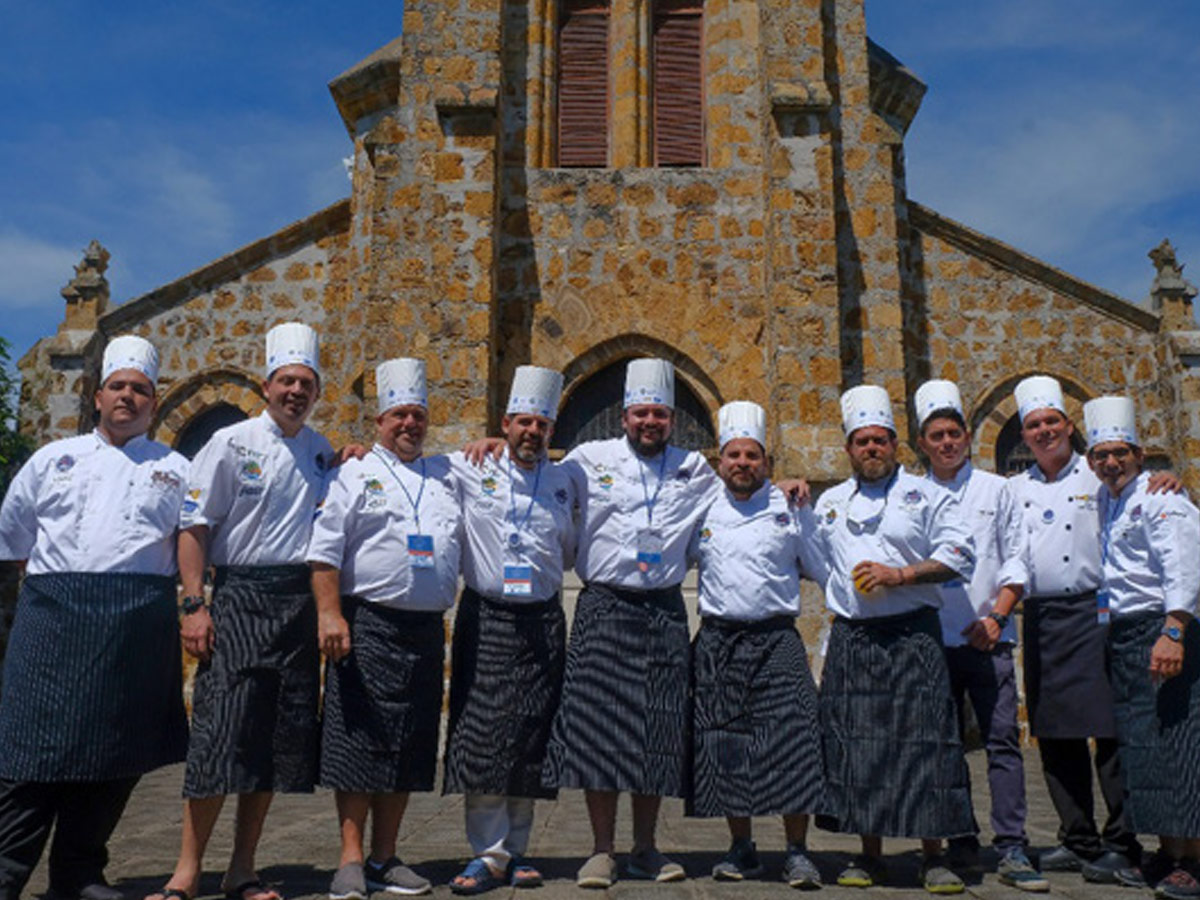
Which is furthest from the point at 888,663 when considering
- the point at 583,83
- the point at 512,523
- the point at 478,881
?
the point at 583,83

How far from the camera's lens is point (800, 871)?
4.60 meters

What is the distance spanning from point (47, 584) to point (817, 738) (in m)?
3.31

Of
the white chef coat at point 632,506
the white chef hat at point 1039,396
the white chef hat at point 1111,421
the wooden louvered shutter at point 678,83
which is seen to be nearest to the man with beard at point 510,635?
the white chef coat at point 632,506

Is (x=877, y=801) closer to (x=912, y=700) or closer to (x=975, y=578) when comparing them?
(x=912, y=700)

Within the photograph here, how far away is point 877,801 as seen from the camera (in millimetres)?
4750

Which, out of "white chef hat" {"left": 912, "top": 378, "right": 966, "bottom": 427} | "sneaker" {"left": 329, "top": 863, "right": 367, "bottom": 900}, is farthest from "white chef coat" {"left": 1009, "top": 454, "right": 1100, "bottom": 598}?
"sneaker" {"left": 329, "top": 863, "right": 367, "bottom": 900}

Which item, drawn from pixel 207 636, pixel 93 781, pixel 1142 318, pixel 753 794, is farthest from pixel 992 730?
pixel 1142 318

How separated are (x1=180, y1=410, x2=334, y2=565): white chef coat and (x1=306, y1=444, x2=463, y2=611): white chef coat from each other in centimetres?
10

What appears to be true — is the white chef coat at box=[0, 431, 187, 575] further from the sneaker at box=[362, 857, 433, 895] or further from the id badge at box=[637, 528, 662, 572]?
the id badge at box=[637, 528, 662, 572]

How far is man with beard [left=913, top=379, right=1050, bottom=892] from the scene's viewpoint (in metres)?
5.25

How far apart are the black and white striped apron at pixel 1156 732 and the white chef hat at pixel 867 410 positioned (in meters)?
1.42

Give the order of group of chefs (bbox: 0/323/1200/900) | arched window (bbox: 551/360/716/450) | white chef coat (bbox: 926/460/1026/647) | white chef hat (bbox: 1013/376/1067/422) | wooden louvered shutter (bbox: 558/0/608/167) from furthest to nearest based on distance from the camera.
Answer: wooden louvered shutter (bbox: 558/0/608/167) < arched window (bbox: 551/360/716/450) < white chef hat (bbox: 1013/376/1067/422) < white chef coat (bbox: 926/460/1026/647) < group of chefs (bbox: 0/323/1200/900)

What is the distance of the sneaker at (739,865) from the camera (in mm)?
4719

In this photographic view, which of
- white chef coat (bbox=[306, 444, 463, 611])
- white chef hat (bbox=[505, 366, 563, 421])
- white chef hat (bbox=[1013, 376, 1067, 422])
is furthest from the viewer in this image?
white chef hat (bbox=[1013, 376, 1067, 422])
